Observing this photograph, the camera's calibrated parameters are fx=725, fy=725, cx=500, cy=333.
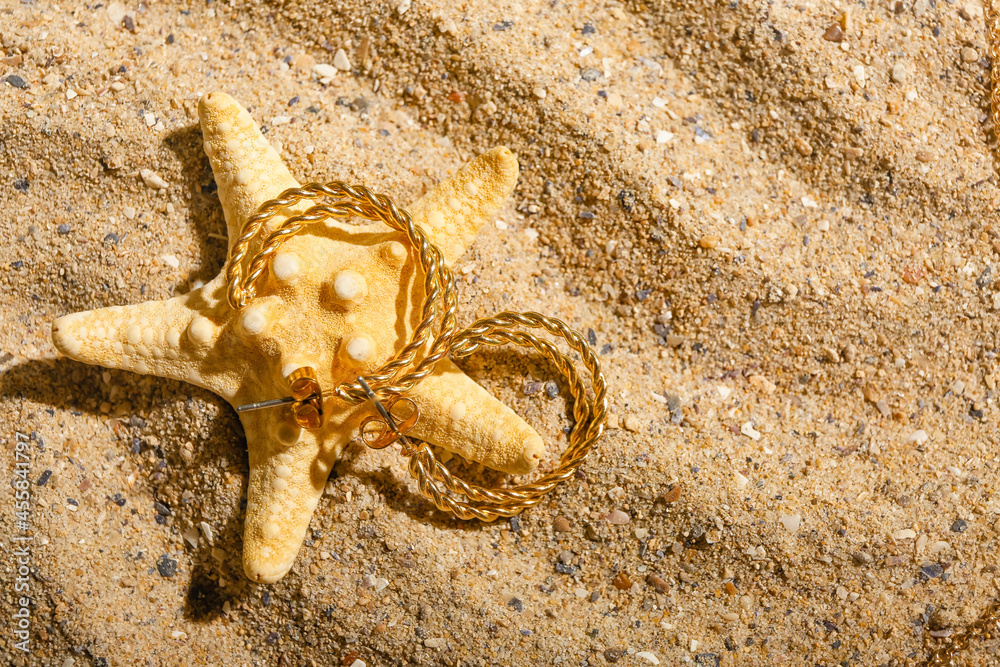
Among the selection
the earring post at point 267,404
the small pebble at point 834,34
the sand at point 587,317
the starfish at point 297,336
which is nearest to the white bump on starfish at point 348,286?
the starfish at point 297,336

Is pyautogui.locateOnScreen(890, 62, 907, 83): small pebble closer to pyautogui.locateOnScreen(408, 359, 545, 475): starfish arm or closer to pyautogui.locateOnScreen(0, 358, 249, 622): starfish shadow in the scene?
pyautogui.locateOnScreen(408, 359, 545, 475): starfish arm

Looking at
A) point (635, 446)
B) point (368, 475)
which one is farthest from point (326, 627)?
point (635, 446)

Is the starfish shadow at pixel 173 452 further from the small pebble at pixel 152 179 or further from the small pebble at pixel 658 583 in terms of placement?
the small pebble at pixel 658 583

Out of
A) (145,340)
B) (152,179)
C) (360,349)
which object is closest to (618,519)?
(360,349)

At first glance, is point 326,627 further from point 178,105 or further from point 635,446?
point 178,105

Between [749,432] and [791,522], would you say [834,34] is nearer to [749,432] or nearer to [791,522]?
[749,432]

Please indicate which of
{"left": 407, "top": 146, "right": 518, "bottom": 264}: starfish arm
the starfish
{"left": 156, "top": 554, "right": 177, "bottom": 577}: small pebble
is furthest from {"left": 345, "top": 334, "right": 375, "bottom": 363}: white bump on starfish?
{"left": 156, "top": 554, "right": 177, "bottom": 577}: small pebble
